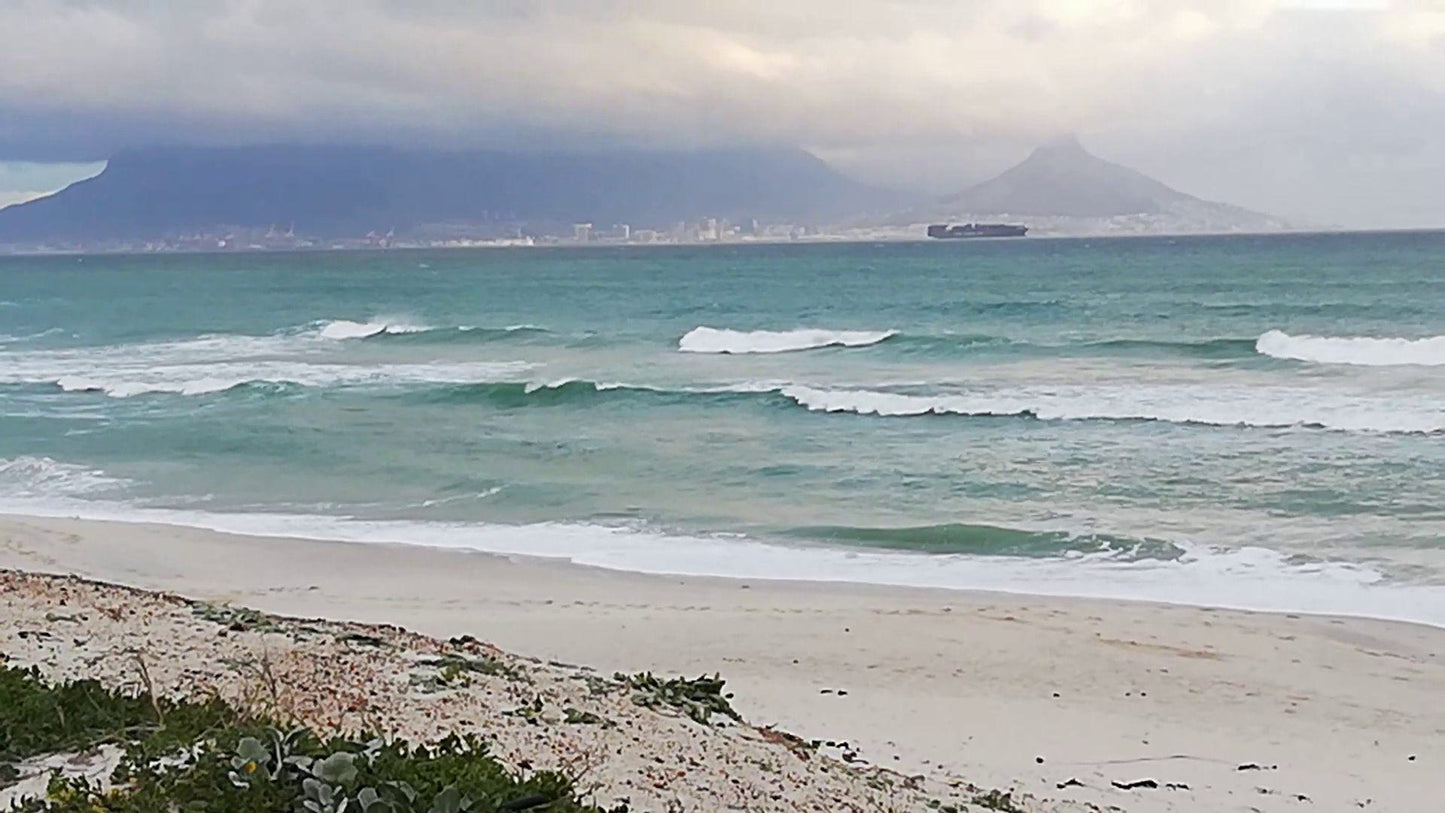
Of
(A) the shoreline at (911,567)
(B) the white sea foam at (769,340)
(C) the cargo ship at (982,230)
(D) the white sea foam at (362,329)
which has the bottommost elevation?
(A) the shoreline at (911,567)

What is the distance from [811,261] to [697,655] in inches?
3579

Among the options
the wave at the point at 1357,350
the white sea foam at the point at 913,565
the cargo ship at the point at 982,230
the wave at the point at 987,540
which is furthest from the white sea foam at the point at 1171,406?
the cargo ship at the point at 982,230

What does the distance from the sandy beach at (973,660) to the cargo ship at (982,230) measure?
556ft

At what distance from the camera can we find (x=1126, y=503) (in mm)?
14734

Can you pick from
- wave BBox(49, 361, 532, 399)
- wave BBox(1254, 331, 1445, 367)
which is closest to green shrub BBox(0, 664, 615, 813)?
wave BBox(49, 361, 532, 399)

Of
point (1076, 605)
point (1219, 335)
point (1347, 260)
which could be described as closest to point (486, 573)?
point (1076, 605)

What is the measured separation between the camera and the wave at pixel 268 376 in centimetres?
2814

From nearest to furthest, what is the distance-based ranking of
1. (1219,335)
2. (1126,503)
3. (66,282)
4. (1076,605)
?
1. (1076,605)
2. (1126,503)
3. (1219,335)
4. (66,282)

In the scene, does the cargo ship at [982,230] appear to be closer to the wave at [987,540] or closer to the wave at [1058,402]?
the wave at [1058,402]

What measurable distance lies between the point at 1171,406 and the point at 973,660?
14.8 meters

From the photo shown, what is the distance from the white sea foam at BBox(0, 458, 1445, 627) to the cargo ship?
16718 cm

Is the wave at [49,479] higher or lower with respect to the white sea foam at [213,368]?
lower

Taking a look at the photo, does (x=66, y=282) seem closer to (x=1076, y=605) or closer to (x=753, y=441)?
(x=753, y=441)

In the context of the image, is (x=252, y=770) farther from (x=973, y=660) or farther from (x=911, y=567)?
(x=911, y=567)
